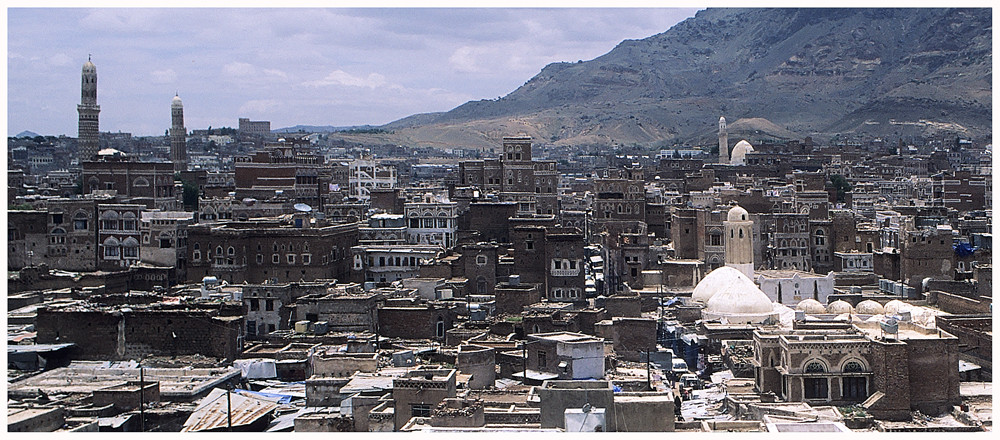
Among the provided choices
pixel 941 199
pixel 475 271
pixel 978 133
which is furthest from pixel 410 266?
pixel 978 133

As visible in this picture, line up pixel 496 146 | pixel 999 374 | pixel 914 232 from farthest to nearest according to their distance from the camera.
→ pixel 496 146 < pixel 914 232 < pixel 999 374

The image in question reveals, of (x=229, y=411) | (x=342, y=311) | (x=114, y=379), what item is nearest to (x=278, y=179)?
(x=342, y=311)

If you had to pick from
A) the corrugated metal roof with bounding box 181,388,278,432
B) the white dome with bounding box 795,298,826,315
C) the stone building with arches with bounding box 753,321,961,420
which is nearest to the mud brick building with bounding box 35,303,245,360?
the corrugated metal roof with bounding box 181,388,278,432

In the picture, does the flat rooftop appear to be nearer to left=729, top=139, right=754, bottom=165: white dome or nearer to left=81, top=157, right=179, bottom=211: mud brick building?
left=81, top=157, right=179, bottom=211: mud brick building

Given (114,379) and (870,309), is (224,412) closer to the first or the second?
(114,379)

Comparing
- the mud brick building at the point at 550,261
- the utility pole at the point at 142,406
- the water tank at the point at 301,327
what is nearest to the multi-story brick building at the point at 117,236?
the mud brick building at the point at 550,261

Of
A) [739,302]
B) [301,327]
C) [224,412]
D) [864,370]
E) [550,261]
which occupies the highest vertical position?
[550,261]
